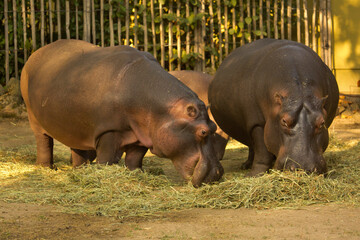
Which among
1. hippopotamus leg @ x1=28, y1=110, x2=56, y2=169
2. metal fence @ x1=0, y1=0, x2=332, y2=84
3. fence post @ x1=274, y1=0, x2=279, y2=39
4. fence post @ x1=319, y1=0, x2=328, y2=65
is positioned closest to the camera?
hippopotamus leg @ x1=28, y1=110, x2=56, y2=169

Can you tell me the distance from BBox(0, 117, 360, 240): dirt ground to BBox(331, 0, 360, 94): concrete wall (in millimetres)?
8037

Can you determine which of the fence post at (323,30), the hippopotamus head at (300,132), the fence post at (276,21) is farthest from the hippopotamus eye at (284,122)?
the fence post at (323,30)

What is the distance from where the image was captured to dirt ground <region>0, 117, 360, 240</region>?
144 inches

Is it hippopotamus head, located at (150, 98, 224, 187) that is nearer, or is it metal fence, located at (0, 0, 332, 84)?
hippopotamus head, located at (150, 98, 224, 187)

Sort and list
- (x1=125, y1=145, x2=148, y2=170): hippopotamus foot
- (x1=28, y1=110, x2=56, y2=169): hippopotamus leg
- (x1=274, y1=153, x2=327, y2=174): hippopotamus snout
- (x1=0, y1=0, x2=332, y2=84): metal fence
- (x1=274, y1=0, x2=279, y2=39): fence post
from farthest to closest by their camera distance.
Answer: (x1=274, y1=0, x2=279, y2=39): fence post → (x1=0, y1=0, x2=332, y2=84): metal fence → (x1=28, y1=110, x2=56, y2=169): hippopotamus leg → (x1=125, y1=145, x2=148, y2=170): hippopotamus foot → (x1=274, y1=153, x2=327, y2=174): hippopotamus snout

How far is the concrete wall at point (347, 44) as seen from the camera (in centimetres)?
1200

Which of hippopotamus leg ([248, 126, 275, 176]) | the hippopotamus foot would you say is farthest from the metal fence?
hippopotamus leg ([248, 126, 275, 176])

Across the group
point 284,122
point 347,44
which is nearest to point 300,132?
point 284,122

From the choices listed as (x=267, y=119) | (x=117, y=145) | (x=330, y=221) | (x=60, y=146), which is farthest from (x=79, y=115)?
(x=60, y=146)

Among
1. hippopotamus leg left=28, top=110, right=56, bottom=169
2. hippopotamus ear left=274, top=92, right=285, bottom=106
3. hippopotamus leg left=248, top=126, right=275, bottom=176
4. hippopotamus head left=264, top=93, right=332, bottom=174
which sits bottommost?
hippopotamus leg left=28, top=110, right=56, bottom=169

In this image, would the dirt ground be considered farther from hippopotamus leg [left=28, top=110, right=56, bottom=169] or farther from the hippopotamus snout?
hippopotamus leg [left=28, top=110, right=56, bottom=169]

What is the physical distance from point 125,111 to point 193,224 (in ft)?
5.63

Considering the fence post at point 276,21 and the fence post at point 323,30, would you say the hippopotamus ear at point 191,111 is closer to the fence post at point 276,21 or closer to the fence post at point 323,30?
the fence post at point 276,21

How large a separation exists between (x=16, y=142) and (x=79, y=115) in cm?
339
